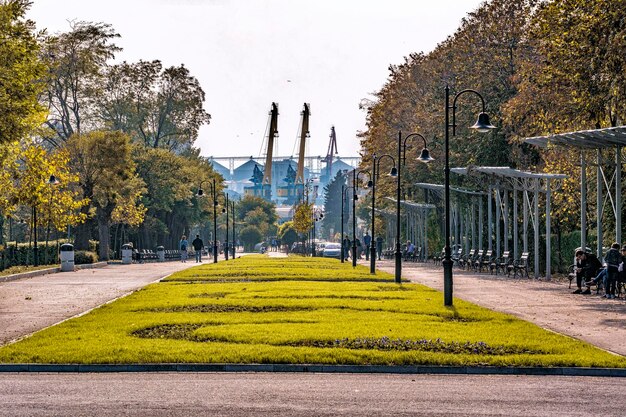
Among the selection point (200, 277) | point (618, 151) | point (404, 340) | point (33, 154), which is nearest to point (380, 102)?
point (33, 154)

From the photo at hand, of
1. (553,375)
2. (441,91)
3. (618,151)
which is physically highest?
(441,91)

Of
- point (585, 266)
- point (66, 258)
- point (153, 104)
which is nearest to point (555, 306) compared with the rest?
point (585, 266)

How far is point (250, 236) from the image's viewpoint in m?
195

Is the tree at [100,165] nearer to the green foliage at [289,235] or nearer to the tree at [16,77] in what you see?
the tree at [16,77]

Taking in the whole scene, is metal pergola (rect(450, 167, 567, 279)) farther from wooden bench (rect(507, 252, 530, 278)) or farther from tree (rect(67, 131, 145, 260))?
tree (rect(67, 131, 145, 260))

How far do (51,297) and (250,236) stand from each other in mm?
161573

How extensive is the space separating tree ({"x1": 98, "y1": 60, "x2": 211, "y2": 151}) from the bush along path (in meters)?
75.4

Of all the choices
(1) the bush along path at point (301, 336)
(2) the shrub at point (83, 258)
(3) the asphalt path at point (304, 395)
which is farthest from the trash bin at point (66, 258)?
(3) the asphalt path at point (304, 395)

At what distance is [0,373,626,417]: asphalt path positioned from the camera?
1247 centimetres

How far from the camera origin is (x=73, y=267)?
5784 cm

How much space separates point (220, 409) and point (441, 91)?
57.2 metres

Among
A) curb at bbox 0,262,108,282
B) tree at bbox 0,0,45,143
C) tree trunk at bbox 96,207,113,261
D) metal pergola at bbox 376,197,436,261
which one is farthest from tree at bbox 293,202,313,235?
tree at bbox 0,0,45,143

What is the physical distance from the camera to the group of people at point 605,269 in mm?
31719

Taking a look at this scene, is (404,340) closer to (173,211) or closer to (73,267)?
(73,267)
